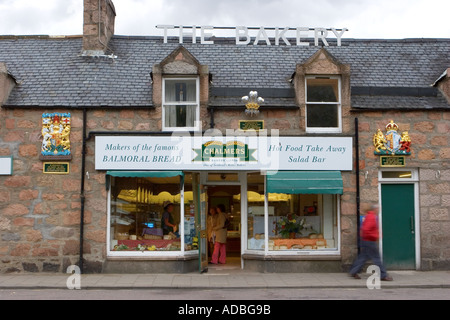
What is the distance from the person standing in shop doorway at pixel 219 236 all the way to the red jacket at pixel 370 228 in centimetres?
459

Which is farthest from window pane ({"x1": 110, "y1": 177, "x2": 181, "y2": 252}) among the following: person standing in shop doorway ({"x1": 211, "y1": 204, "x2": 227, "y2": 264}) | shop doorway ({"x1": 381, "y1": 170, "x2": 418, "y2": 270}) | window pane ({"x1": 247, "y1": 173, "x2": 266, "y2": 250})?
shop doorway ({"x1": 381, "y1": 170, "x2": 418, "y2": 270})

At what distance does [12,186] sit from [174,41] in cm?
687

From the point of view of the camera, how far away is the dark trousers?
1332cm

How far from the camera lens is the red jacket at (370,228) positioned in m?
13.2

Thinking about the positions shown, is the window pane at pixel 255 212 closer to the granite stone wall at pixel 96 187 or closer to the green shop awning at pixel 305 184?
the green shop awning at pixel 305 184

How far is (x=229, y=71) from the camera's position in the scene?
1659 cm

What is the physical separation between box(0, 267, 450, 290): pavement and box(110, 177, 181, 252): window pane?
38.6 inches

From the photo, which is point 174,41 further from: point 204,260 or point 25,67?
point 204,260

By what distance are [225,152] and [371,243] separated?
4.33 meters

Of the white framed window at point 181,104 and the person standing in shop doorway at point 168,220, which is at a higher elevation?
the white framed window at point 181,104

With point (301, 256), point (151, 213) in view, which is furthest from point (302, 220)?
point (151, 213)

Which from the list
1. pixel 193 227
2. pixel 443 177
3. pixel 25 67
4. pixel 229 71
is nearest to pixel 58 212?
pixel 193 227

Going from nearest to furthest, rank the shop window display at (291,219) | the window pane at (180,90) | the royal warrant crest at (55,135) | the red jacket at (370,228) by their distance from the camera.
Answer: the red jacket at (370,228) < the royal warrant crest at (55,135) < the shop window display at (291,219) < the window pane at (180,90)

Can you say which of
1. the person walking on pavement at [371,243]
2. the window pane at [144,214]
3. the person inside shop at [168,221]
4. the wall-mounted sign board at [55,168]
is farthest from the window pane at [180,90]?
the person walking on pavement at [371,243]
